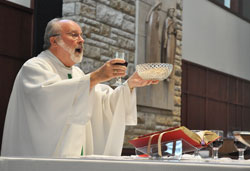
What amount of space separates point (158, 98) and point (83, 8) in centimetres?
235

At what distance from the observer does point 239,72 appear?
12.8 meters

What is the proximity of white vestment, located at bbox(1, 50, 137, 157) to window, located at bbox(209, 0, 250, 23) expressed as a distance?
8.89m

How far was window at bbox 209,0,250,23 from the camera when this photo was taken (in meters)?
12.4

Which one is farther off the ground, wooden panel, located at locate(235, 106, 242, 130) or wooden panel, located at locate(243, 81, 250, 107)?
wooden panel, located at locate(243, 81, 250, 107)

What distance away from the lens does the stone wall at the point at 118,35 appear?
6.20 metres

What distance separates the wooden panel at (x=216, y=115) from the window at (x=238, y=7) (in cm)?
239

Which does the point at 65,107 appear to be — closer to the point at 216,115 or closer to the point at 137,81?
the point at 137,81

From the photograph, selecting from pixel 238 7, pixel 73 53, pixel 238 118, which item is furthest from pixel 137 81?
pixel 238 7

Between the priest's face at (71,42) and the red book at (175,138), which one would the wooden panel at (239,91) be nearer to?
the priest's face at (71,42)

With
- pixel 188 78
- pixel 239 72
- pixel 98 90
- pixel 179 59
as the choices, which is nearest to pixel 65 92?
pixel 98 90

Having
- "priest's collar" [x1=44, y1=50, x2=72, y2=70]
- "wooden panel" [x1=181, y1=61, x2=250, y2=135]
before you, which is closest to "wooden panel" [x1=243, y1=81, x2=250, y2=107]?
"wooden panel" [x1=181, y1=61, x2=250, y2=135]

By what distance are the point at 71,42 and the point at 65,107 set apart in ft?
2.47

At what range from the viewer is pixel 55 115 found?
331 centimetres

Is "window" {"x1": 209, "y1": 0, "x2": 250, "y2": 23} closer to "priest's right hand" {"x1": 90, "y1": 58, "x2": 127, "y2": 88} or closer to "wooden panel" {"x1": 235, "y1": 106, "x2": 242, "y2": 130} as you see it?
"wooden panel" {"x1": 235, "y1": 106, "x2": 242, "y2": 130}
